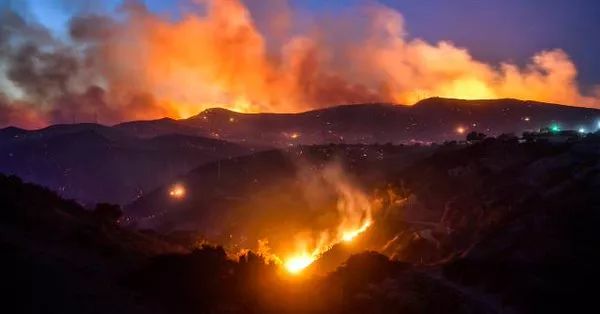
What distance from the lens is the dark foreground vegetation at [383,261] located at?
76.6ft

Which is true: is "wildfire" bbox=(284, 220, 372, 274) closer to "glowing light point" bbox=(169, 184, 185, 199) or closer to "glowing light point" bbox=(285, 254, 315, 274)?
"glowing light point" bbox=(285, 254, 315, 274)

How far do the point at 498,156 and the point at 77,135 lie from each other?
160 m

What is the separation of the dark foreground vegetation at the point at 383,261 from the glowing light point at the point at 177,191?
62202 millimetres

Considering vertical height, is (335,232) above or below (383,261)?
below

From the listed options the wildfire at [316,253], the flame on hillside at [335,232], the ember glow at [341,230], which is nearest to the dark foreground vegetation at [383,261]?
the wildfire at [316,253]

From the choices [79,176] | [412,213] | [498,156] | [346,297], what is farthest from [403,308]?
[79,176]

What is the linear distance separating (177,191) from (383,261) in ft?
263

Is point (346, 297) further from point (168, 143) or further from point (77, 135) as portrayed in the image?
point (77, 135)

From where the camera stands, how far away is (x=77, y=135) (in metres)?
188

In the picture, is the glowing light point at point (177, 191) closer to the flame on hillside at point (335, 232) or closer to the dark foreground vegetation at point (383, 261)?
the flame on hillside at point (335, 232)

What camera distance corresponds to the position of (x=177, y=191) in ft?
368

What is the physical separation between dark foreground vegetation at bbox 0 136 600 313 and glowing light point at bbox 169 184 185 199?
62.2m

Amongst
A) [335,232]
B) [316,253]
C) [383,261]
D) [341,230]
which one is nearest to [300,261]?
[316,253]

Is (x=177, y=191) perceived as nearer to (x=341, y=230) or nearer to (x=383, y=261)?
Answer: (x=341, y=230)
